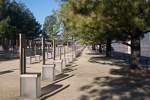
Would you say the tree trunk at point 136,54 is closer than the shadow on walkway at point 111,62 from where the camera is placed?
Yes

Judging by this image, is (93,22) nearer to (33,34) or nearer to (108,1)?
(108,1)

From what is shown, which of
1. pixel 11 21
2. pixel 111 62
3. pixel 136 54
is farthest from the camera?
pixel 11 21

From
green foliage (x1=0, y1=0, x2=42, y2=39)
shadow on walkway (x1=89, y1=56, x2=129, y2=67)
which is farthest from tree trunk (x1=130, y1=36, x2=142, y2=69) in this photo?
green foliage (x1=0, y1=0, x2=42, y2=39)

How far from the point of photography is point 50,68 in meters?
7.06

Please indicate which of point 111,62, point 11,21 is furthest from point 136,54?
point 11,21

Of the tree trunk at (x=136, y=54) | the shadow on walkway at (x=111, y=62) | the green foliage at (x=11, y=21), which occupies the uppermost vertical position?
the green foliage at (x=11, y=21)

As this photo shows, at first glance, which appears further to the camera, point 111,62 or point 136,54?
point 111,62

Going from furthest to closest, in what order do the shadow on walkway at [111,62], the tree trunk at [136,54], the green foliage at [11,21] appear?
1. the green foliage at [11,21]
2. the shadow on walkway at [111,62]
3. the tree trunk at [136,54]

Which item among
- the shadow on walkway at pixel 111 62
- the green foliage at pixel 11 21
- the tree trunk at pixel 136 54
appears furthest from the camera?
the green foliage at pixel 11 21

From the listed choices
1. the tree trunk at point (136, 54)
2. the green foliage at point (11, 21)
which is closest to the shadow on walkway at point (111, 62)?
the tree trunk at point (136, 54)

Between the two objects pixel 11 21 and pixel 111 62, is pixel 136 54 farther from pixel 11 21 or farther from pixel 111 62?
pixel 11 21

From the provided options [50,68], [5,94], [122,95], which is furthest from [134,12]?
[5,94]

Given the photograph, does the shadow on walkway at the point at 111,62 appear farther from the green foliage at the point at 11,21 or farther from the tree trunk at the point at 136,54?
the green foliage at the point at 11,21

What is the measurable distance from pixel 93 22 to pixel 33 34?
30961 mm
